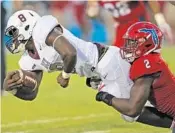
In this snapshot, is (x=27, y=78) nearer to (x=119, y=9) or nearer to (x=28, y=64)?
(x=28, y=64)

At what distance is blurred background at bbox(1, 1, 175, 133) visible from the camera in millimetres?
7078

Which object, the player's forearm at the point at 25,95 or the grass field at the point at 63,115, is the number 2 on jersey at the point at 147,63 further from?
the grass field at the point at 63,115

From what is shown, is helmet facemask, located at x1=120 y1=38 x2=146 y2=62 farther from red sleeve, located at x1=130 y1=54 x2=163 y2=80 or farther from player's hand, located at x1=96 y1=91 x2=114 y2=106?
player's hand, located at x1=96 y1=91 x2=114 y2=106

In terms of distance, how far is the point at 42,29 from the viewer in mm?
5078

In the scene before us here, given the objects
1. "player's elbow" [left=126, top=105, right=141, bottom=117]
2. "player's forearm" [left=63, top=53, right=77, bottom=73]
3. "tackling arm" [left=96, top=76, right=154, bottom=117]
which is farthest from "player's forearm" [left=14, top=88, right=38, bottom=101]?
"player's elbow" [left=126, top=105, right=141, bottom=117]

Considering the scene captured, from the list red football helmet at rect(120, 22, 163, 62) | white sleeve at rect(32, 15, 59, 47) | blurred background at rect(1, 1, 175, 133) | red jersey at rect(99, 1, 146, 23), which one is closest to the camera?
red football helmet at rect(120, 22, 163, 62)

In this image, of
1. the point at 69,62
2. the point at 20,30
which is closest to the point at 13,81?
the point at 20,30

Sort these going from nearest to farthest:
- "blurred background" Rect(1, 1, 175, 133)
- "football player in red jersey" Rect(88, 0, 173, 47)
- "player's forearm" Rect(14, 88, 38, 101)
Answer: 1. "player's forearm" Rect(14, 88, 38, 101)
2. "blurred background" Rect(1, 1, 175, 133)
3. "football player in red jersey" Rect(88, 0, 173, 47)

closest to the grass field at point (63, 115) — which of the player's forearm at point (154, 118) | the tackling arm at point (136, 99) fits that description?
the player's forearm at point (154, 118)

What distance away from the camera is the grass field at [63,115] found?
6977 millimetres

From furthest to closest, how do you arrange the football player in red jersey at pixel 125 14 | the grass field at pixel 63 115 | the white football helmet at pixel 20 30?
the football player in red jersey at pixel 125 14
the grass field at pixel 63 115
the white football helmet at pixel 20 30

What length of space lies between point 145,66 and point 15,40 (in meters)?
0.99

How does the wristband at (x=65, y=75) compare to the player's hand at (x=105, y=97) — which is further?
the wristband at (x=65, y=75)

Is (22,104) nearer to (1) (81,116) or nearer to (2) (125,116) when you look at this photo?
(1) (81,116)
